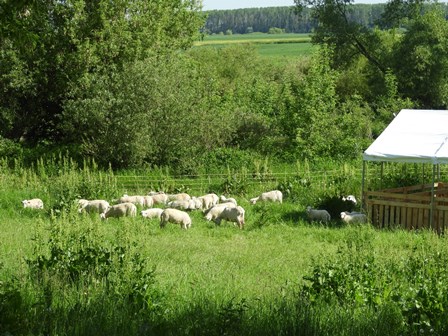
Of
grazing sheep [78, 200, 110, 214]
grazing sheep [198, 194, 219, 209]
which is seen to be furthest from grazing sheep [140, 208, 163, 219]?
grazing sheep [198, 194, 219, 209]

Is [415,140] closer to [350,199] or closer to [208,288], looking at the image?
[350,199]

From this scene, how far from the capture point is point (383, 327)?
30.0 feet

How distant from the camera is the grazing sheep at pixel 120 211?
19.5 m

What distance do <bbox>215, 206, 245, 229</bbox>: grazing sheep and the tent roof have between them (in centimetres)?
338

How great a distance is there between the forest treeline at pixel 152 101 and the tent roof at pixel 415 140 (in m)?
8.79

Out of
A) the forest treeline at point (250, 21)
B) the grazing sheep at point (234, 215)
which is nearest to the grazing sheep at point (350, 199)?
the grazing sheep at point (234, 215)

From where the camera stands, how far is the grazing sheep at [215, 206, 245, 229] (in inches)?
749

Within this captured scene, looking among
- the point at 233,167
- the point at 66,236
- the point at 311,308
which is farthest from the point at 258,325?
the point at 233,167

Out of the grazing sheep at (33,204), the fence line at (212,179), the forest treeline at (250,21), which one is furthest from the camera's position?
the forest treeline at (250,21)

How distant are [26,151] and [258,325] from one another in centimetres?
2418

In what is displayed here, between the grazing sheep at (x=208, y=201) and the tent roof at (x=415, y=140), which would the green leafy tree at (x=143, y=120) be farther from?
the tent roof at (x=415, y=140)

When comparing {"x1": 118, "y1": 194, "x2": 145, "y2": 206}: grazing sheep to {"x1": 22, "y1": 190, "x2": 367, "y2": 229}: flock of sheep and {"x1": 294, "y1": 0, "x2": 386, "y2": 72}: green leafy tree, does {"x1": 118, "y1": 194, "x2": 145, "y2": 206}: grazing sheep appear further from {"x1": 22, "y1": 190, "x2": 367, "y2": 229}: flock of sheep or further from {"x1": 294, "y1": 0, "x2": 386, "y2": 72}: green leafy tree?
{"x1": 294, "y1": 0, "x2": 386, "y2": 72}: green leafy tree

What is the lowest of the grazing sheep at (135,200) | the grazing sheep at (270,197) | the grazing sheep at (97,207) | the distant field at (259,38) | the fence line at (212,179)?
the distant field at (259,38)

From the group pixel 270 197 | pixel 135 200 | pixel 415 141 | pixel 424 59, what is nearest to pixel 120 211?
pixel 135 200
